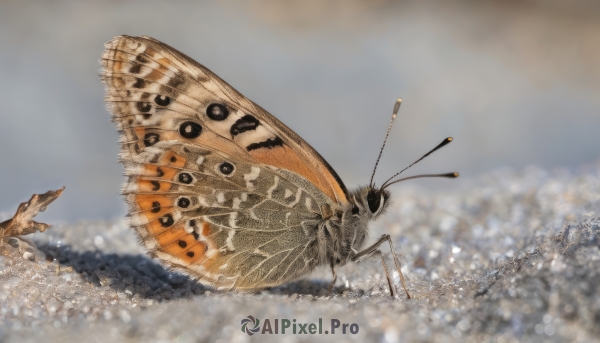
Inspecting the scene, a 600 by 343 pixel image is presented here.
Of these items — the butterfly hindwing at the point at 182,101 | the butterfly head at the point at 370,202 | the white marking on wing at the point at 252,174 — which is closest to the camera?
the butterfly hindwing at the point at 182,101

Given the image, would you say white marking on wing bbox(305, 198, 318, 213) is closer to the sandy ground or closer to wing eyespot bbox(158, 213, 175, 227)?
the sandy ground

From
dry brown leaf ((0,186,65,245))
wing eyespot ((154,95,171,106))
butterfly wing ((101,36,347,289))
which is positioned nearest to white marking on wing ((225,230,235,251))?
butterfly wing ((101,36,347,289))

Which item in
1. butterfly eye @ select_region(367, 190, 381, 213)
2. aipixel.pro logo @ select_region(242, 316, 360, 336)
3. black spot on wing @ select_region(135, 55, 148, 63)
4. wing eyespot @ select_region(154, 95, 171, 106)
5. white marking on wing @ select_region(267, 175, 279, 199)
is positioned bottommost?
aipixel.pro logo @ select_region(242, 316, 360, 336)

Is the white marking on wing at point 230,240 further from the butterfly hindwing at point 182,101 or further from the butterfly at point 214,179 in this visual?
the butterfly hindwing at point 182,101

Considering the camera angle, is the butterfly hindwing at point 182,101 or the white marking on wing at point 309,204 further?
the white marking on wing at point 309,204

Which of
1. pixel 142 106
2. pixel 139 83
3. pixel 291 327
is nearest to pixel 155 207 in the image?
pixel 142 106

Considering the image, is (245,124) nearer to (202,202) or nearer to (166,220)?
(202,202)

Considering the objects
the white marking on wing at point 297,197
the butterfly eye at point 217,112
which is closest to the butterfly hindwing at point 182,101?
the butterfly eye at point 217,112
